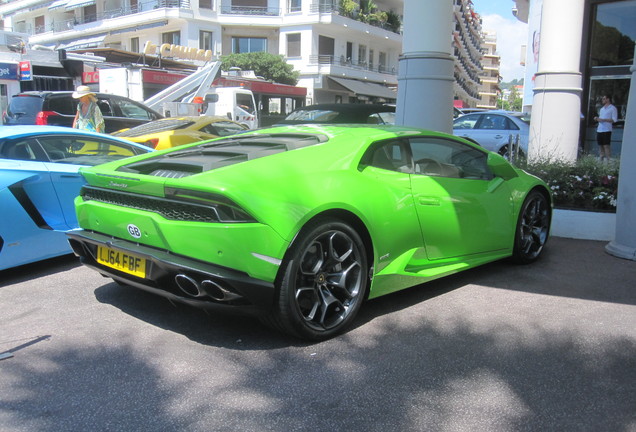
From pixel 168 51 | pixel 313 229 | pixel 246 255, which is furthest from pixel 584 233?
pixel 168 51

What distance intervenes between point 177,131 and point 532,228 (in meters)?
6.16

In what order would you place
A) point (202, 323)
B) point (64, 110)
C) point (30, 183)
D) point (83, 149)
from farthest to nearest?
point (64, 110) → point (83, 149) → point (30, 183) → point (202, 323)

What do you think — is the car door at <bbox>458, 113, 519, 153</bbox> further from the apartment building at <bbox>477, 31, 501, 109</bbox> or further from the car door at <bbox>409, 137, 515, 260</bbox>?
the apartment building at <bbox>477, 31, 501, 109</bbox>

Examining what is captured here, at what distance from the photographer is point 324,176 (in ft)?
11.3

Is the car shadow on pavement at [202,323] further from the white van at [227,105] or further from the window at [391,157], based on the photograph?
the white van at [227,105]

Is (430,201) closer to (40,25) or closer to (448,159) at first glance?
(448,159)

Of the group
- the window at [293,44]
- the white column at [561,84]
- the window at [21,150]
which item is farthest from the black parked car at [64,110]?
the window at [293,44]

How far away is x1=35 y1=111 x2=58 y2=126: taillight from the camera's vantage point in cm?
1291

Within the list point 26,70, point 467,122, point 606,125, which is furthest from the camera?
point 26,70

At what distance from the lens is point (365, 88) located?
42.7 m

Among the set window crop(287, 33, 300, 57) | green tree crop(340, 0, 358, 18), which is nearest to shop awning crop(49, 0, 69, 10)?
window crop(287, 33, 300, 57)

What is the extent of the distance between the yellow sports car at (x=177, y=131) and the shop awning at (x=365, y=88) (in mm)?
30807

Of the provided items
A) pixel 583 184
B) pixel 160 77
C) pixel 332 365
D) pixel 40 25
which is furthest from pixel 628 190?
pixel 40 25

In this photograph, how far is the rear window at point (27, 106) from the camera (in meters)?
13.4
